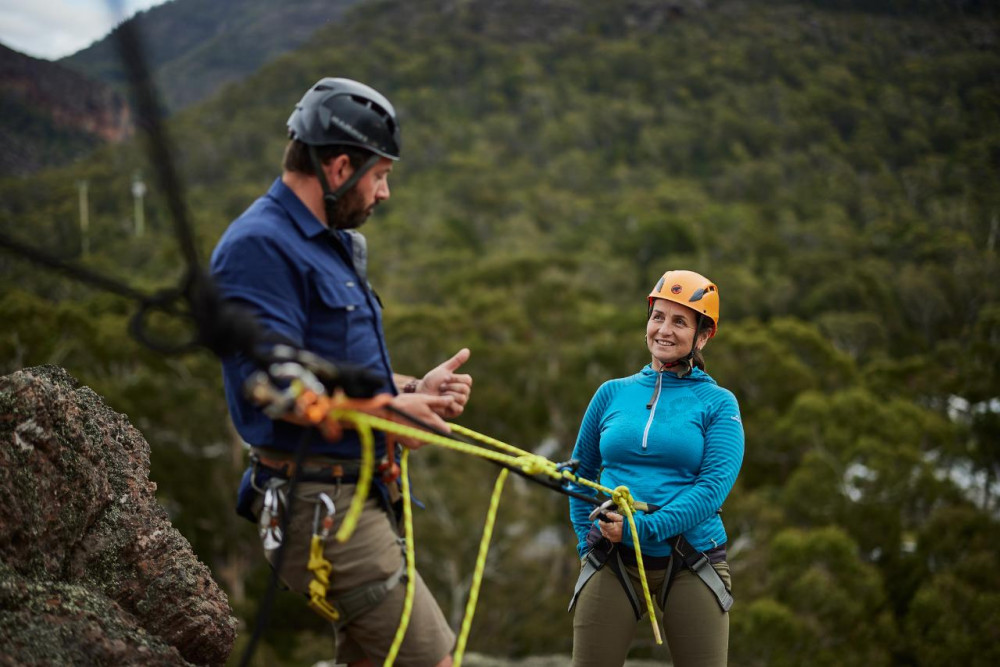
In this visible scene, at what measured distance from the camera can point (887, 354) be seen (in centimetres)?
4303

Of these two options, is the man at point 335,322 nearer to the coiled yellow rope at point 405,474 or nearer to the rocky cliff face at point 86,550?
the coiled yellow rope at point 405,474

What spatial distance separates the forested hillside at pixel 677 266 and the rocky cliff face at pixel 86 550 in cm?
90

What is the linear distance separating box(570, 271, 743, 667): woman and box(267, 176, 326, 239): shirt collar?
164 cm

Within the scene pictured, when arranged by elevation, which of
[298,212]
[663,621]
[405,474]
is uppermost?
[298,212]

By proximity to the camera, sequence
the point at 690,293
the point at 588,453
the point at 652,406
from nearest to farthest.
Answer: the point at 652,406
the point at 690,293
the point at 588,453

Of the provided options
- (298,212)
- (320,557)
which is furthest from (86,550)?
(298,212)

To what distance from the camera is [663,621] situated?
3.43 m

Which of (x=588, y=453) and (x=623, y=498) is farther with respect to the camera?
(x=588, y=453)

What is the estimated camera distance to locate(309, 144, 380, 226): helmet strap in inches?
102

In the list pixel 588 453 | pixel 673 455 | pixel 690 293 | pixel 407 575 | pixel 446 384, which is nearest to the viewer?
pixel 407 575

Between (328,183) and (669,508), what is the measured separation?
1.82m

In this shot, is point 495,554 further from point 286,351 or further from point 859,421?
point 286,351

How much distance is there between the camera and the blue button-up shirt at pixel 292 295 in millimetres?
2467

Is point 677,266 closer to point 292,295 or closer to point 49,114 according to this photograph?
point 49,114
